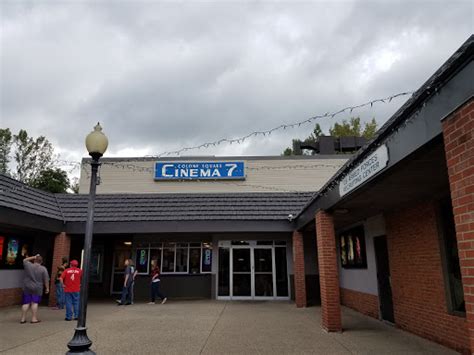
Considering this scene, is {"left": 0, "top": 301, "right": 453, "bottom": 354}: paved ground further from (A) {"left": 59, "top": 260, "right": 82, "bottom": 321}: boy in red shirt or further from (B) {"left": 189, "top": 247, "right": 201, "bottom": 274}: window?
(B) {"left": 189, "top": 247, "right": 201, "bottom": 274}: window

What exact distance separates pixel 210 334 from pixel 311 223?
16.0ft

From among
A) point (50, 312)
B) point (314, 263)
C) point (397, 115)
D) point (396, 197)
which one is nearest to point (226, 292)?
point (314, 263)

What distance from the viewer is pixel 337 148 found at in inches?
985

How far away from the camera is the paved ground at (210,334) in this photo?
22.1 ft

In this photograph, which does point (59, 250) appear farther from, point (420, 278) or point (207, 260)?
point (420, 278)

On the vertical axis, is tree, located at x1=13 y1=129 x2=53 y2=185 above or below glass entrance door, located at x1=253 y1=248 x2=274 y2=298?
above

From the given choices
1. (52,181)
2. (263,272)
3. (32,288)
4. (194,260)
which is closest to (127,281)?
(194,260)

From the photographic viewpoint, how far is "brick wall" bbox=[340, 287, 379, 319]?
10.2 m

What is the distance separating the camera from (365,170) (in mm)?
5770

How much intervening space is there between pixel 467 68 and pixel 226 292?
13.9 m

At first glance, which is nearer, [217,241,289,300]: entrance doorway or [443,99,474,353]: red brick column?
[443,99,474,353]: red brick column

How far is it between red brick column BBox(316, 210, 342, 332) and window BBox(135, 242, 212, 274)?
27.2ft

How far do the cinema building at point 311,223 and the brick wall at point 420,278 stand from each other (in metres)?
0.04

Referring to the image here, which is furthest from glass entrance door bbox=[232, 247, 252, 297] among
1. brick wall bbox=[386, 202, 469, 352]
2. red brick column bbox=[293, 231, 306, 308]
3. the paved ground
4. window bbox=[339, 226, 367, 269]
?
brick wall bbox=[386, 202, 469, 352]
